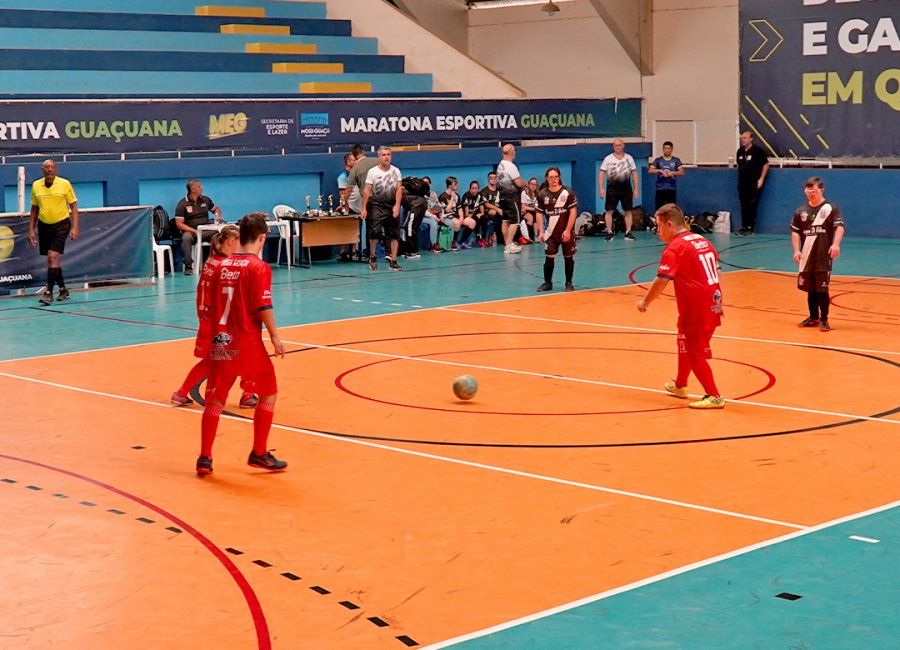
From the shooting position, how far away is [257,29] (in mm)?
30812

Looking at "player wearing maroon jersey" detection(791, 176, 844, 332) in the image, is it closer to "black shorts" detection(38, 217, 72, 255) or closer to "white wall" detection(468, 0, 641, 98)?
"black shorts" detection(38, 217, 72, 255)

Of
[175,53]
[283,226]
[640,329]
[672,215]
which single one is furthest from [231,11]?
[672,215]

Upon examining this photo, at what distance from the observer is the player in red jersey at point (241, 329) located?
917 cm

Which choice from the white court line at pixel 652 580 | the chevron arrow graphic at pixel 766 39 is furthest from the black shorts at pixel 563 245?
the chevron arrow graphic at pixel 766 39

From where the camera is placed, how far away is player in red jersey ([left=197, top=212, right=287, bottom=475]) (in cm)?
917

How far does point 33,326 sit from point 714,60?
24.8m

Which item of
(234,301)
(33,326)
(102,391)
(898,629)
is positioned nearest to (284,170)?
(33,326)

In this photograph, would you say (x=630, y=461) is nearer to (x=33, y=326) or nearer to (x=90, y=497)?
(x=90, y=497)

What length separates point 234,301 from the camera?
9.20 metres

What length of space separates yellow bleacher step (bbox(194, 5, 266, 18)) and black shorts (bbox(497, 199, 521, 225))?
9093mm

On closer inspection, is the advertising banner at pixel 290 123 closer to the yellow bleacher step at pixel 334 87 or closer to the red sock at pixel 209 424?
the yellow bleacher step at pixel 334 87

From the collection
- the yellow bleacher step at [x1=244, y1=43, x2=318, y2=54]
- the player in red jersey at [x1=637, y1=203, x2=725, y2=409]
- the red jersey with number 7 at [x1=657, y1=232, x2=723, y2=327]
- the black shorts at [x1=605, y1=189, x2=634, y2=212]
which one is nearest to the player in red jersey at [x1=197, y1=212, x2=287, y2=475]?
the player in red jersey at [x1=637, y1=203, x2=725, y2=409]

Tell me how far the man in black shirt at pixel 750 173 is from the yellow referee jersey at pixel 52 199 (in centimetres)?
1562

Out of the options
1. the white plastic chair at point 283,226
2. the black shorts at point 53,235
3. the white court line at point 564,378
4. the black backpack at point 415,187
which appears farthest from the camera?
the black backpack at point 415,187
